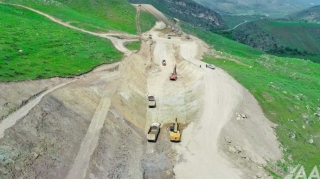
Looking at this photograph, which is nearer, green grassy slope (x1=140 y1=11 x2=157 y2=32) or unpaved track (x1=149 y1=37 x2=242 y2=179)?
unpaved track (x1=149 y1=37 x2=242 y2=179)

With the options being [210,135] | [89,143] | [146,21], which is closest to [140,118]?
[210,135]

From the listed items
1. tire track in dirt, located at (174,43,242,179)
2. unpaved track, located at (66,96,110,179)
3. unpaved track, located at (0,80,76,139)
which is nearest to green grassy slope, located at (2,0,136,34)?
tire track in dirt, located at (174,43,242,179)

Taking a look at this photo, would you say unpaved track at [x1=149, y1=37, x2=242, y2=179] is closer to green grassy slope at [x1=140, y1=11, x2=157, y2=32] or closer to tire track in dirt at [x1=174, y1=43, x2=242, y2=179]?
tire track in dirt at [x1=174, y1=43, x2=242, y2=179]

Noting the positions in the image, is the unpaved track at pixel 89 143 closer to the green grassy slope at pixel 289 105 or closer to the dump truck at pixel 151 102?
the dump truck at pixel 151 102


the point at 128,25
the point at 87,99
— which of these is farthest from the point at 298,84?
the point at 128,25

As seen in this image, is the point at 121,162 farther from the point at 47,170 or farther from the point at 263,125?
the point at 263,125

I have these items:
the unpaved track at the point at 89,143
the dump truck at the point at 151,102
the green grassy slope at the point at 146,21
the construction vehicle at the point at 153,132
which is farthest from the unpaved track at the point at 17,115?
the green grassy slope at the point at 146,21
